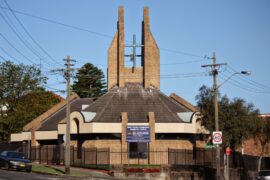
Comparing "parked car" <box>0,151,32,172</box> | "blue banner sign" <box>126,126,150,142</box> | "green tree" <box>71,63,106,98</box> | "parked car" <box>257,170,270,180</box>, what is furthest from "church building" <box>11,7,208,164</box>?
"green tree" <box>71,63,106,98</box>

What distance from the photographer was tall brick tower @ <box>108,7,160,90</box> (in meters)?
56.8

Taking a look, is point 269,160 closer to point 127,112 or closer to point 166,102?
point 166,102

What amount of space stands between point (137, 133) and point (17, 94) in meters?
24.7

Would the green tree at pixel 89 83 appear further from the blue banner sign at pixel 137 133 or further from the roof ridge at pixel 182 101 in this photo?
the blue banner sign at pixel 137 133

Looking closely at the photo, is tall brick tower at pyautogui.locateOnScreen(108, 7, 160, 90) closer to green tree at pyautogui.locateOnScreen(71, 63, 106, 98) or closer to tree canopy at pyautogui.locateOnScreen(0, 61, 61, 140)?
tree canopy at pyautogui.locateOnScreen(0, 61, 61, 140)

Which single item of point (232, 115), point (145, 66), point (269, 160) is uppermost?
point (145, 66)

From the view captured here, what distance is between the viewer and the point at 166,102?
55750 mm

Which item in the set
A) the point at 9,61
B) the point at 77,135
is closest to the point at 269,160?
the point at 77,135

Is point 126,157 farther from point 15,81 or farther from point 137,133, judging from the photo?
point 15,81

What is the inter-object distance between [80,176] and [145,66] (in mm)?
23615

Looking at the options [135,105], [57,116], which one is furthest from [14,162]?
[57,116]

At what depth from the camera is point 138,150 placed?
163 feet

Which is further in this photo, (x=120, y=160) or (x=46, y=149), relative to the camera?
(x=46, y=149)

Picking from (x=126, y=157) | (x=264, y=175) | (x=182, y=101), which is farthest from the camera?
(x=182, y=101)
